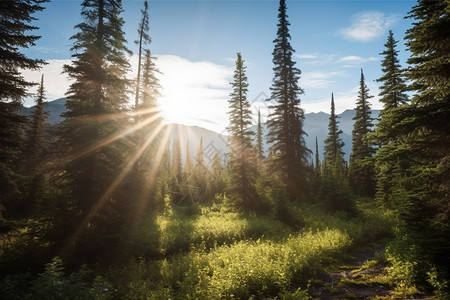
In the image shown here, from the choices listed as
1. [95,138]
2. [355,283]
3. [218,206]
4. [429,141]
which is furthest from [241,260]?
[218,206]

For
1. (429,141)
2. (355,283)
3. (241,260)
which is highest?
(429,141)

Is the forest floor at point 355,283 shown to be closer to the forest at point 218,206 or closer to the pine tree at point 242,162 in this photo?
the forest at point 218,206

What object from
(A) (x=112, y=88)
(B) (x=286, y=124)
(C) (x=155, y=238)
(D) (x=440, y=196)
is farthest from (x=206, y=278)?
(B) (x=286, y=124)

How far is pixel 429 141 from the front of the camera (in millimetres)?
8312

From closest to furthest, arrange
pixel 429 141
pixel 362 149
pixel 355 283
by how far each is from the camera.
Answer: pixel 429 141 < pixel 355 283 < pixel 362 149

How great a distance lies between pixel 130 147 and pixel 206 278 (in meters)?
10.2

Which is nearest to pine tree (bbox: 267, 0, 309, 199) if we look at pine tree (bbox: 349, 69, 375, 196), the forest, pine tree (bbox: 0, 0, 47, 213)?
the forest

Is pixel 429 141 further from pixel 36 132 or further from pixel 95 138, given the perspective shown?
pixel 36 132

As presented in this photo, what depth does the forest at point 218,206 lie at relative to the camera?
7.95 m

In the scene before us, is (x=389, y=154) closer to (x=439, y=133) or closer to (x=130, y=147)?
(x=439, y=133)

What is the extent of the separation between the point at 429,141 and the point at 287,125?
18493 mm

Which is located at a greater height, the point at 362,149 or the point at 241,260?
the point at 362,149

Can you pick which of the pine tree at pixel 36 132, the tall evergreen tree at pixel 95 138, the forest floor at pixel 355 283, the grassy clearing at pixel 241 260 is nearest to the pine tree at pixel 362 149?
the grassy clearing at pixel 241 260

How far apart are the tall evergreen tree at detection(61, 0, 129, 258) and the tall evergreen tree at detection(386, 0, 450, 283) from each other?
1390cm
